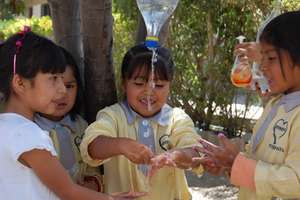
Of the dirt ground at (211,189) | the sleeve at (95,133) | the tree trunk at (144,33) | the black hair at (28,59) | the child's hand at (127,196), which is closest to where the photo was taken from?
Result: the black hair at (28,59)

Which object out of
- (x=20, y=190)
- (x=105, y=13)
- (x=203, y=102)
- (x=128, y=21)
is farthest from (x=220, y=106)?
(x=20, y=190)

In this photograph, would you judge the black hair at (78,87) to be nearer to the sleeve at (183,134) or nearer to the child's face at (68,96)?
the child's face at (68,96)

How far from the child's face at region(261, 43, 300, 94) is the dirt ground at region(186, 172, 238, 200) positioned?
3305 mm

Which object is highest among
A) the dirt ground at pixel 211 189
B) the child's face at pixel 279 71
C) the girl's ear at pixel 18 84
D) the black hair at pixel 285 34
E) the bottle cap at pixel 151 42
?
the black hair at pixel 285 34

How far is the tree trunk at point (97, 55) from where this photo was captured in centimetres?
261

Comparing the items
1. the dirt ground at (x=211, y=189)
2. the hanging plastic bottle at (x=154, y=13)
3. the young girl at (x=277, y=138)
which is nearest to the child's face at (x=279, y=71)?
the young girl at (x=277, y=138)

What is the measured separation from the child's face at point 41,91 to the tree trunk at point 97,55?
0.63 meters

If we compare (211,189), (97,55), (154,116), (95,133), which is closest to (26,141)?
(95,133)

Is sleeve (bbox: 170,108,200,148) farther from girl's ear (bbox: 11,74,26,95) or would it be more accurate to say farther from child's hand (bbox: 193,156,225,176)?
girl's ear (bbox: 11,74,26,95)

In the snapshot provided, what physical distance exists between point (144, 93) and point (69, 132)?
396mm

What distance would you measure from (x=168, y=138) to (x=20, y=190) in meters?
0.75

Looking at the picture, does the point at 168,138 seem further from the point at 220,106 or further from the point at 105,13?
the point at 220,106

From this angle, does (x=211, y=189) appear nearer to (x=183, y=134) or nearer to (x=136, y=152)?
(x=183, y=134)

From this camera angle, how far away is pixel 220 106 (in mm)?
7418
